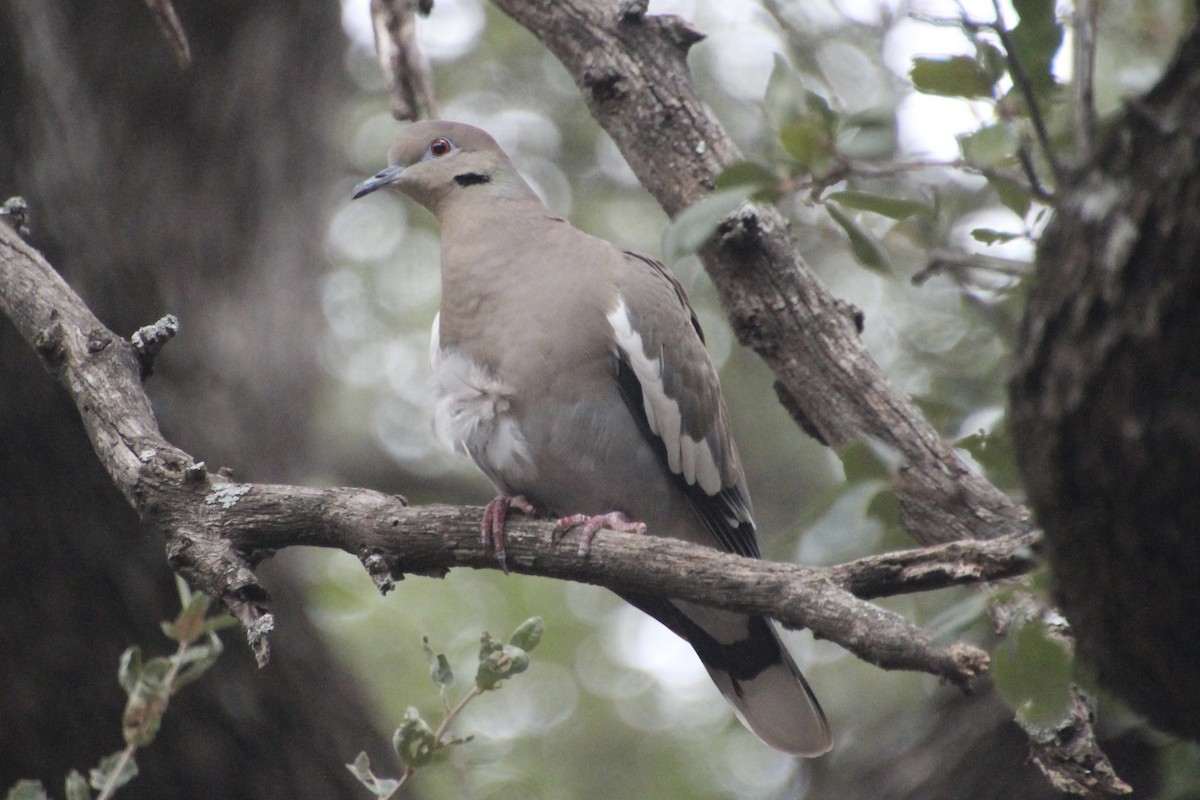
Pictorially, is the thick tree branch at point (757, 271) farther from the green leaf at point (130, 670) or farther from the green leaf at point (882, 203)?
the green leaf at point (130, 670)

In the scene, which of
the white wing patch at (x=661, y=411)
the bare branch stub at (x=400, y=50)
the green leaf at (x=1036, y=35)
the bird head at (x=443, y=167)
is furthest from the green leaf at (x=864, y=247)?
the bird head at (x=443, y=167)

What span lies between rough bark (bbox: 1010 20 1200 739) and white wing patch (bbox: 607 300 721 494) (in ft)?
6.19

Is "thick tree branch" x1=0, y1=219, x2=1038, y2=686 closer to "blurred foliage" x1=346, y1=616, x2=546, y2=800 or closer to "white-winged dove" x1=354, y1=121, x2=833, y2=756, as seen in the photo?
"blurred foliage" x1=346, y1=616, x2=546, y2=800

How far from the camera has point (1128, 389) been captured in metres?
1.03

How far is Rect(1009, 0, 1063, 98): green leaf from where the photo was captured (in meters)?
1.43

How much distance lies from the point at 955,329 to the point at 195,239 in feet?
11.8

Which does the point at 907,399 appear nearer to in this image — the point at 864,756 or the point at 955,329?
the point at 864,756

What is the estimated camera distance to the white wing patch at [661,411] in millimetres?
3027

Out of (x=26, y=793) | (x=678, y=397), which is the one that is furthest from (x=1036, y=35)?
(x=26, y=793)

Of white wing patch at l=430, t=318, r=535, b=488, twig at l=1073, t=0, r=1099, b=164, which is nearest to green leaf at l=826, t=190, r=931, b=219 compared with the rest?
twig at l=1073, t=0, r=1099, b=164

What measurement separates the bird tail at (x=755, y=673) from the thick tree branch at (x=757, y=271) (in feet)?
2.04

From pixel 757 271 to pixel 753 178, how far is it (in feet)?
4.18

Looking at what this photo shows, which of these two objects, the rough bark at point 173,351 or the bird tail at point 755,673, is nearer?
the bird tail at point 755,673

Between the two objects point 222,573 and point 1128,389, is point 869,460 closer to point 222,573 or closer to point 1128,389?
point 1128,389
